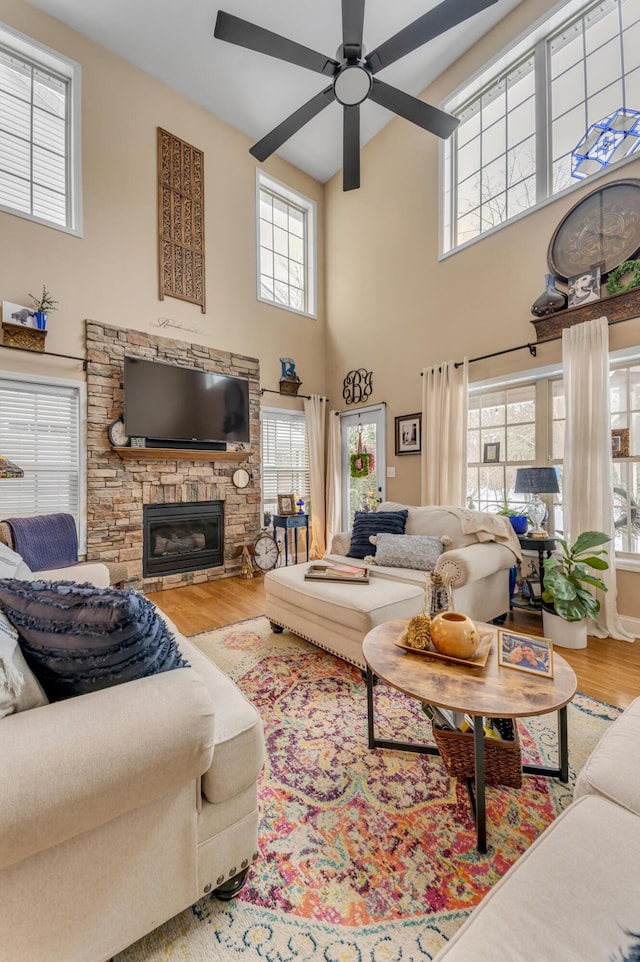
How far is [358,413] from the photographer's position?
5.31 meters

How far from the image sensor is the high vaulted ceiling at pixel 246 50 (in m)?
3.59

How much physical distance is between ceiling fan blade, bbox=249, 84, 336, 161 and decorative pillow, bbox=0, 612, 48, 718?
3.40m

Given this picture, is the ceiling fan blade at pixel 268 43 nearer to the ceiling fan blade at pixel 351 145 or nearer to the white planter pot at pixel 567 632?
the ceiling fan blade at pixel 351 145

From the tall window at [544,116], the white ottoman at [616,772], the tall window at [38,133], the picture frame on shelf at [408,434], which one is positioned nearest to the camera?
the white ottoman at [616,772]

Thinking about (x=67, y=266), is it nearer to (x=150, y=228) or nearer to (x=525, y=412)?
Result: (x=150, y=228)

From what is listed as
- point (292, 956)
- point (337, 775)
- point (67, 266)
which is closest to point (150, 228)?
point (67, 266)

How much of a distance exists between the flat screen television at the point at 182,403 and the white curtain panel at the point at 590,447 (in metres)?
3.34

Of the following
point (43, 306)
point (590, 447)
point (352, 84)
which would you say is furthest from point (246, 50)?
point (590, 447)

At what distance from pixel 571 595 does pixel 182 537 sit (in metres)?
3.65

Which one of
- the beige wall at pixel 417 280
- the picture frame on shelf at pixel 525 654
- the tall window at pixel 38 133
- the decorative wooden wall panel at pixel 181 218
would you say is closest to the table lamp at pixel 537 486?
the beige wall at pixel 417 280

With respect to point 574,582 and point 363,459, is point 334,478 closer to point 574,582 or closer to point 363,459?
point 363,459

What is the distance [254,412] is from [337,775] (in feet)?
13.5

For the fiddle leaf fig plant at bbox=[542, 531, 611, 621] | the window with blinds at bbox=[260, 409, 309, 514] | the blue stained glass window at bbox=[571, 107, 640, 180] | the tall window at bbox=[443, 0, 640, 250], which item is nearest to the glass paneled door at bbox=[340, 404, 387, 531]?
the window with blinds at bbox=[260, 409, 309, 514]

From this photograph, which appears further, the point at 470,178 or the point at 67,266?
the point at 470,178
